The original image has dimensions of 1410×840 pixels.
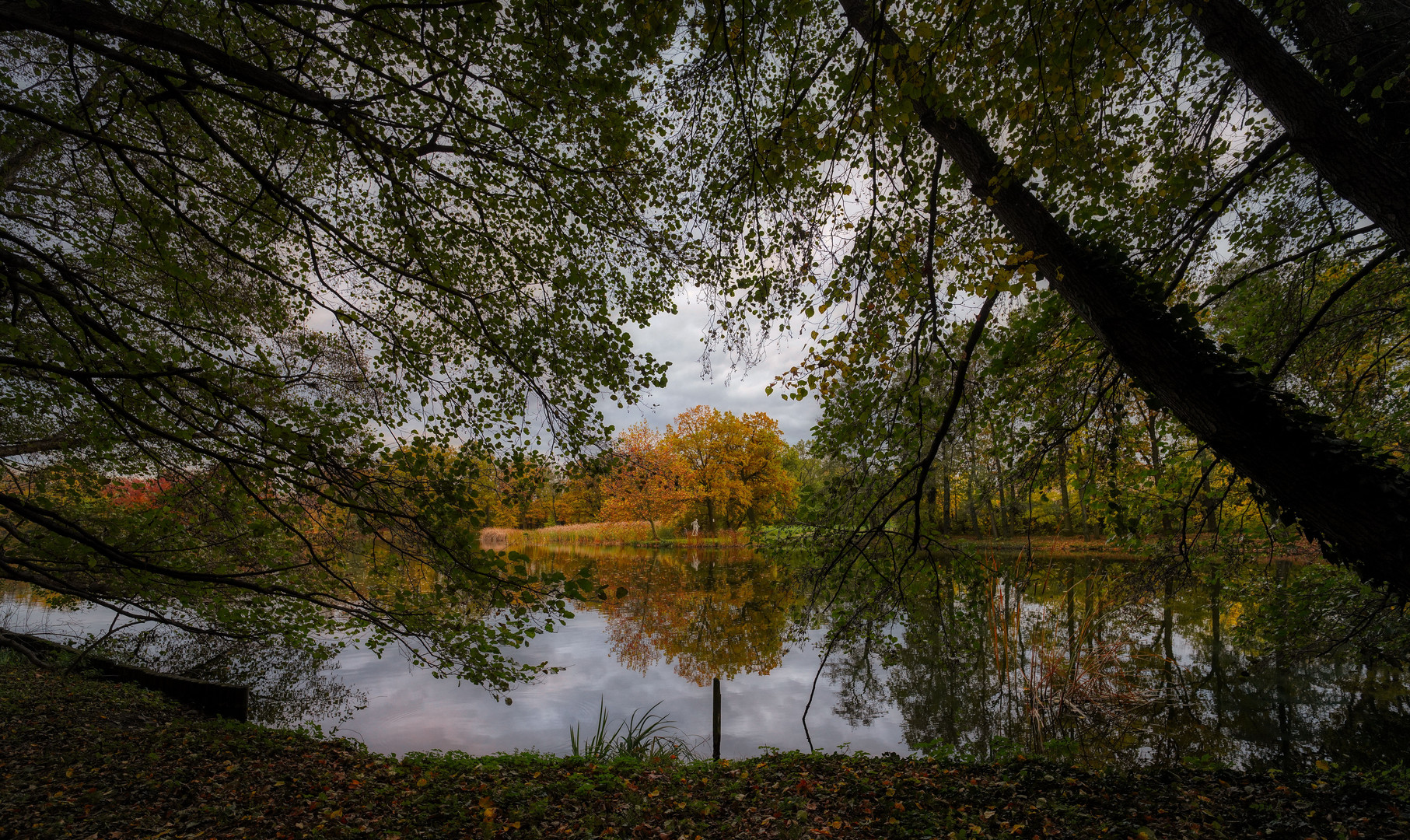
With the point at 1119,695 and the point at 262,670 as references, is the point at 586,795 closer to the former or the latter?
the point at 1119,695

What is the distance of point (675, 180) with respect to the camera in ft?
14.1

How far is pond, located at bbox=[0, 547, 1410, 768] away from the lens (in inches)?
234

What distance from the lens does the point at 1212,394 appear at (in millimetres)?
2725

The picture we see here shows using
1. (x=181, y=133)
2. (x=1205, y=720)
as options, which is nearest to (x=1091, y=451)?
(x=1205, y=720)

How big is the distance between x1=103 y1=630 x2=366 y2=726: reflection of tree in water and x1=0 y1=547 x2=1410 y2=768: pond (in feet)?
0.13

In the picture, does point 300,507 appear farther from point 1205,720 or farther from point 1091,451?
point 1205,720

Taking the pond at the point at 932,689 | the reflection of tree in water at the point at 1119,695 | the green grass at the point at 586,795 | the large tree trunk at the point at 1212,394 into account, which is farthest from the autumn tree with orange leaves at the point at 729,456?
the large tree trunk at the point at 1212,394

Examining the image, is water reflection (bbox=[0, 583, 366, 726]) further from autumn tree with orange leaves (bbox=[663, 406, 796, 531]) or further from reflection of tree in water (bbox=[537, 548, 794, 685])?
autumn tree with orange leaves (bbox=[663, 406, 796, 531])

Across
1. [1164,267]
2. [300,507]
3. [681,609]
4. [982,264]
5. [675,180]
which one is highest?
[675,180]

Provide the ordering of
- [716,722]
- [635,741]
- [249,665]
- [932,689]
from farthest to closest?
[249,665]
[932,689]
[635,741]
[716,722]

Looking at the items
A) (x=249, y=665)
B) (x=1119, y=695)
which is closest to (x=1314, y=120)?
(x=1119, y=695)

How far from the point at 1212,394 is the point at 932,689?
6732 millimetres

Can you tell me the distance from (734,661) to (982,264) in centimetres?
848

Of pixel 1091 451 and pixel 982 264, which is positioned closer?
pixel 982 264
